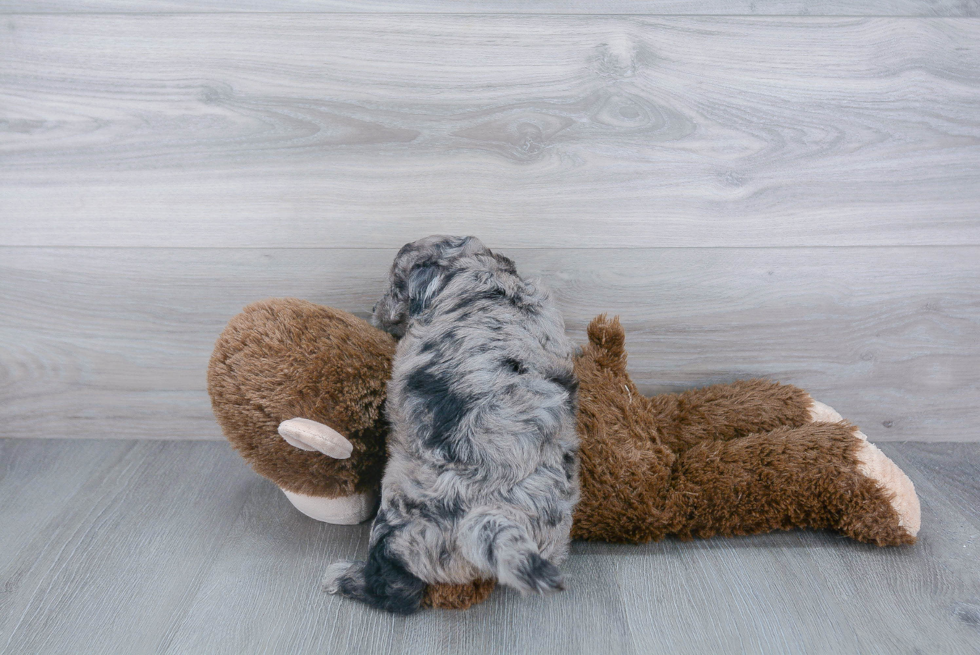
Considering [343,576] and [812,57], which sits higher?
[812,57]

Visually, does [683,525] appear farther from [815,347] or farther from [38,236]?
[38,236]

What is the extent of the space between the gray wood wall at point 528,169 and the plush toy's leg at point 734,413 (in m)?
0.09

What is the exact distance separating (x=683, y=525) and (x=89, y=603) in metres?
0.79

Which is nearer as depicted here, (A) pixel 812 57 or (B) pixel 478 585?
(B) pixel 478 585

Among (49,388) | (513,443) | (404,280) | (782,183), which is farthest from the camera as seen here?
(49,388)

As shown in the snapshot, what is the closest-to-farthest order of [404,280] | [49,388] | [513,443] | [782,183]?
[513,443], [404,280], [782,183], [49,388]

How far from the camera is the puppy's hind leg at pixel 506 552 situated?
2.19ft

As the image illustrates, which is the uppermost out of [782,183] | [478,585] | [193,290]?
[782,183]

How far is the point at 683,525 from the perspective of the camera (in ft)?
2.93

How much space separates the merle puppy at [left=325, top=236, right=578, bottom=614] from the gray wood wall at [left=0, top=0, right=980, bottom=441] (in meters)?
0.25

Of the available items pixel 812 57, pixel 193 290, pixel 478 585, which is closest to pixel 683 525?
pixel 478 585

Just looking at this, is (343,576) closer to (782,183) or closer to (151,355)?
(151,355)

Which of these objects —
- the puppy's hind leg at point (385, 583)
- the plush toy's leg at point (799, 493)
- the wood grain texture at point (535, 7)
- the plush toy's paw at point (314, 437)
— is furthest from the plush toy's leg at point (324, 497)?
the wood grain texture at point (535, 7)

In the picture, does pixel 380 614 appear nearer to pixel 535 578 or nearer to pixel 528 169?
pixel 535 578
